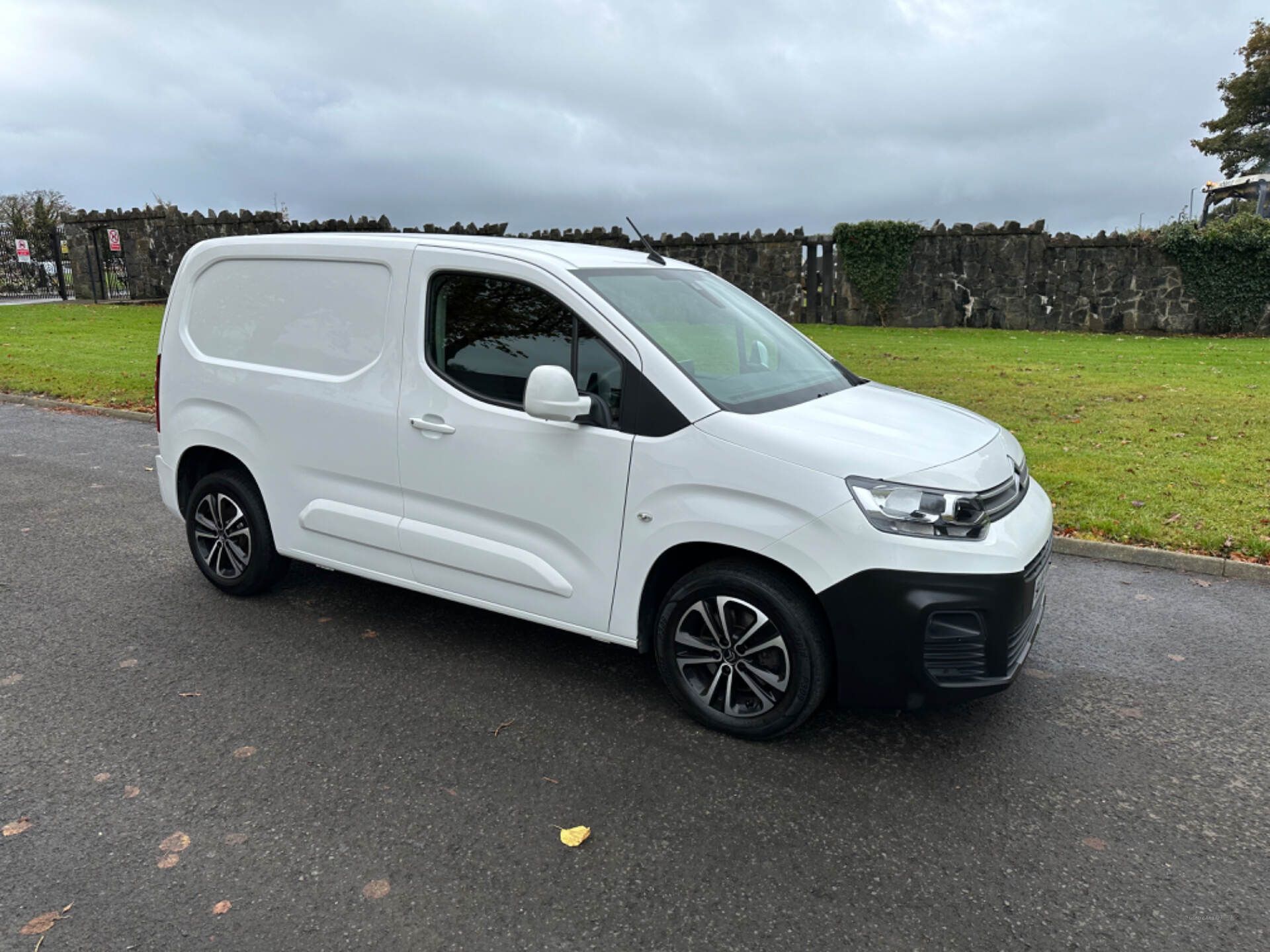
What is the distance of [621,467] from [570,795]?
1.25m

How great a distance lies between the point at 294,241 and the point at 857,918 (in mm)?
3959

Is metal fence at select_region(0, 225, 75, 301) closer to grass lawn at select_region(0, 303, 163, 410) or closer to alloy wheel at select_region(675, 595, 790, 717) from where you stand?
grass lawn at select_region(0, 303, 163, 410)

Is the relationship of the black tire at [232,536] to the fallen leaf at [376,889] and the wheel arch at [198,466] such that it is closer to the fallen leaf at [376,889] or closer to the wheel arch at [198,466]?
the wheel arch at [198,466]

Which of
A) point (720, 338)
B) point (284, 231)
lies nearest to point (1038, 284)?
point (284, 231)

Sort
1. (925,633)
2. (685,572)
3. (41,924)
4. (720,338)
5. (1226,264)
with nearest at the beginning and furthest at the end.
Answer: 1. (41,924)
2. (925,633)
3. (685,572)
4. (720,338)
5. (1226,264)

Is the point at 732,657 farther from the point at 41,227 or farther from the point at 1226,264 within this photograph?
the point at 41,227

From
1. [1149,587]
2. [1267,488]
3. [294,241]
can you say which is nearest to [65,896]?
[294,241]

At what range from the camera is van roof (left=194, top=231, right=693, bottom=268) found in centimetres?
404

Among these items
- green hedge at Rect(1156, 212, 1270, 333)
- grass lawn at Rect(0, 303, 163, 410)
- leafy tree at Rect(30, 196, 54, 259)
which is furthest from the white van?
leafy tree at Rect(30, 196, 54, 259)

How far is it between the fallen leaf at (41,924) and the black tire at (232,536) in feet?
7.90

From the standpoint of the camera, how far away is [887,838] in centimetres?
303

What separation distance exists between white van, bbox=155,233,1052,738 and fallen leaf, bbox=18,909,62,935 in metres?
1.89

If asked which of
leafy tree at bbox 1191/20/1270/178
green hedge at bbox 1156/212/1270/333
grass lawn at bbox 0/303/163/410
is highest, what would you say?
leafy tree at bbox 1191/20/1270/178

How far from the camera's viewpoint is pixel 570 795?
3250mm
